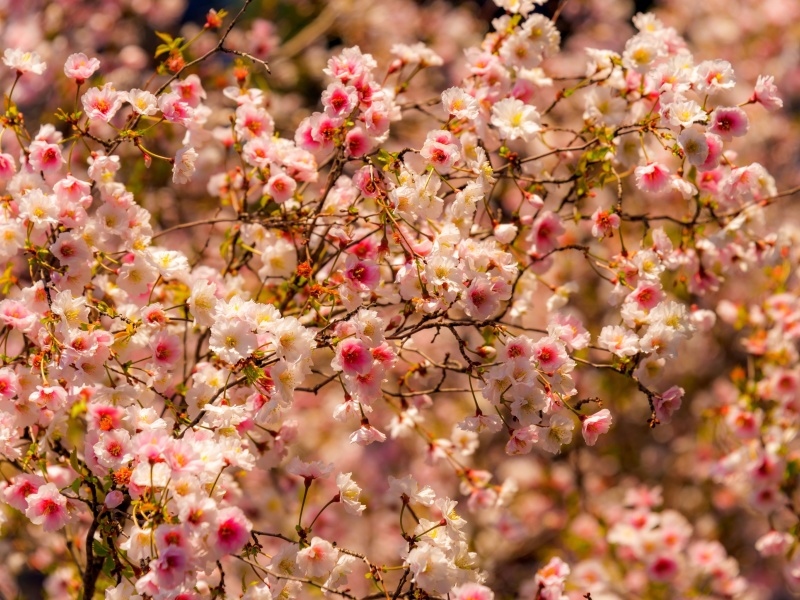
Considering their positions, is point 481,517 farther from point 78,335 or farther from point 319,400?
point 78,335

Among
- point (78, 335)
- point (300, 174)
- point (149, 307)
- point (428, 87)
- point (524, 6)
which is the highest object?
point (428, 87)

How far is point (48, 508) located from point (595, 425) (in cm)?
124

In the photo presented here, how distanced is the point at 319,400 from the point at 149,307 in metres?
3.88

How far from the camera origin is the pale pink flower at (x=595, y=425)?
1.94 metres

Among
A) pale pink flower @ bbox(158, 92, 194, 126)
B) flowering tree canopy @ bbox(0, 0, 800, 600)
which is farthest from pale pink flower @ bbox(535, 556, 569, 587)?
pale pink flower @ bbox(158, 92, 194, 126)

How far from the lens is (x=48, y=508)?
74.2 inches

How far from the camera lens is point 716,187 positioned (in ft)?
7.89

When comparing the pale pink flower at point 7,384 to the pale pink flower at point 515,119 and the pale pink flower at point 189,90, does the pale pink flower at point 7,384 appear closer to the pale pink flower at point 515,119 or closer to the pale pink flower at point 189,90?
the pale pink flower at point 189,90

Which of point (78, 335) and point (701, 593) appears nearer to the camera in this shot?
point (78, 335)

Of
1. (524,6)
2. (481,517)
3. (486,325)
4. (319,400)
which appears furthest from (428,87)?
(486,325)

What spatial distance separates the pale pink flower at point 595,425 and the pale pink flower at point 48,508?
1188 millimetres

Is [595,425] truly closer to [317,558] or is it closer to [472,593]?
[472,593]

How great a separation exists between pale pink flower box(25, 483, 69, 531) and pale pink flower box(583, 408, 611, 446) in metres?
1.19

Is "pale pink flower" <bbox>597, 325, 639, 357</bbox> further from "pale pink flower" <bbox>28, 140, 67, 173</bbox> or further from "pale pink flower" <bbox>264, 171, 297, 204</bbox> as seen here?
"pale pink flower" <bbox>28, 140, 67, 173</bbox>
